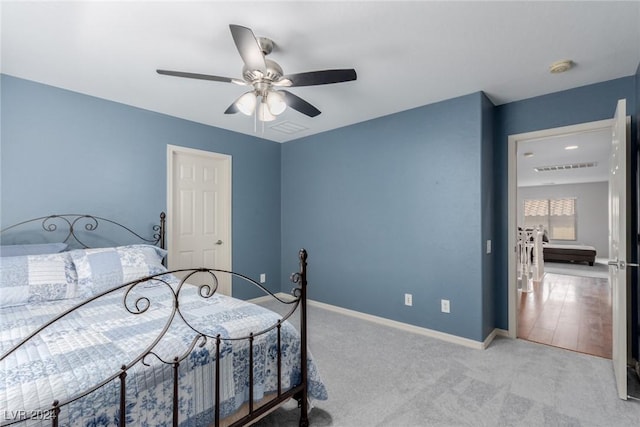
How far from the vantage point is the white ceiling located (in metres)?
1.80

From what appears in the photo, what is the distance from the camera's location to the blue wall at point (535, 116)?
8.84 feet

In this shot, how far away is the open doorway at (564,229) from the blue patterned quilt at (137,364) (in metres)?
2.77

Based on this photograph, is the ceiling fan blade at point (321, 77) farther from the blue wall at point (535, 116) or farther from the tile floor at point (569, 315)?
the tile floor at point (569, 315)

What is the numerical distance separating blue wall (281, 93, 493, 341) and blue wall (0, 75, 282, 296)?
3.74ft

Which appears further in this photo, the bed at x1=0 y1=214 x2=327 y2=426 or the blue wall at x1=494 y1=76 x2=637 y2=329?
the blue wall at x1=494 y1=76 x2=637 y2=329

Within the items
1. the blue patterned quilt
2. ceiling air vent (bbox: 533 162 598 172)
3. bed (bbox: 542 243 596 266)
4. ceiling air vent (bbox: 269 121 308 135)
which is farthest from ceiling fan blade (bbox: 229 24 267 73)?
bed (bbox: 542 243 596 266)

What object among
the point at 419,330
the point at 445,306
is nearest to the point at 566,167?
the point at 445,306

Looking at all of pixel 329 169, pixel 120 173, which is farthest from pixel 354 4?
pixel 120 173

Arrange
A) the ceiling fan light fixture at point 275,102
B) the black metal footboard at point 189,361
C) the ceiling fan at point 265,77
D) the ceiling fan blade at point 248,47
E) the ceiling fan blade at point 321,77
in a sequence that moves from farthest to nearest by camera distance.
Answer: the ceiling fan light fixture at point 275,102, the ceiling fan blade at point 321,77, the ceiling fan at point 265,77, the ceiling fan blade at point 248,47, the black metal footboard at point 189,361

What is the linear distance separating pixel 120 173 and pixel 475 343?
390 centimetres

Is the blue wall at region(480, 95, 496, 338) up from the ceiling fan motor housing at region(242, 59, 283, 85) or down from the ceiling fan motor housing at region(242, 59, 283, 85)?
down

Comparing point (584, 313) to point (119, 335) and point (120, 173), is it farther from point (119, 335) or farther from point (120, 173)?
point (120, 173)

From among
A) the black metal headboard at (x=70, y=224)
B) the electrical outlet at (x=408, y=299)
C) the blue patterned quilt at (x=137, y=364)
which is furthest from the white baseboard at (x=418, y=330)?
the black metal headboard at (x=70, y=224)

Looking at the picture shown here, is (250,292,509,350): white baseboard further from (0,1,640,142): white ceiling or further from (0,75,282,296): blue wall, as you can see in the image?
(0,1,640,142): white ceiling
